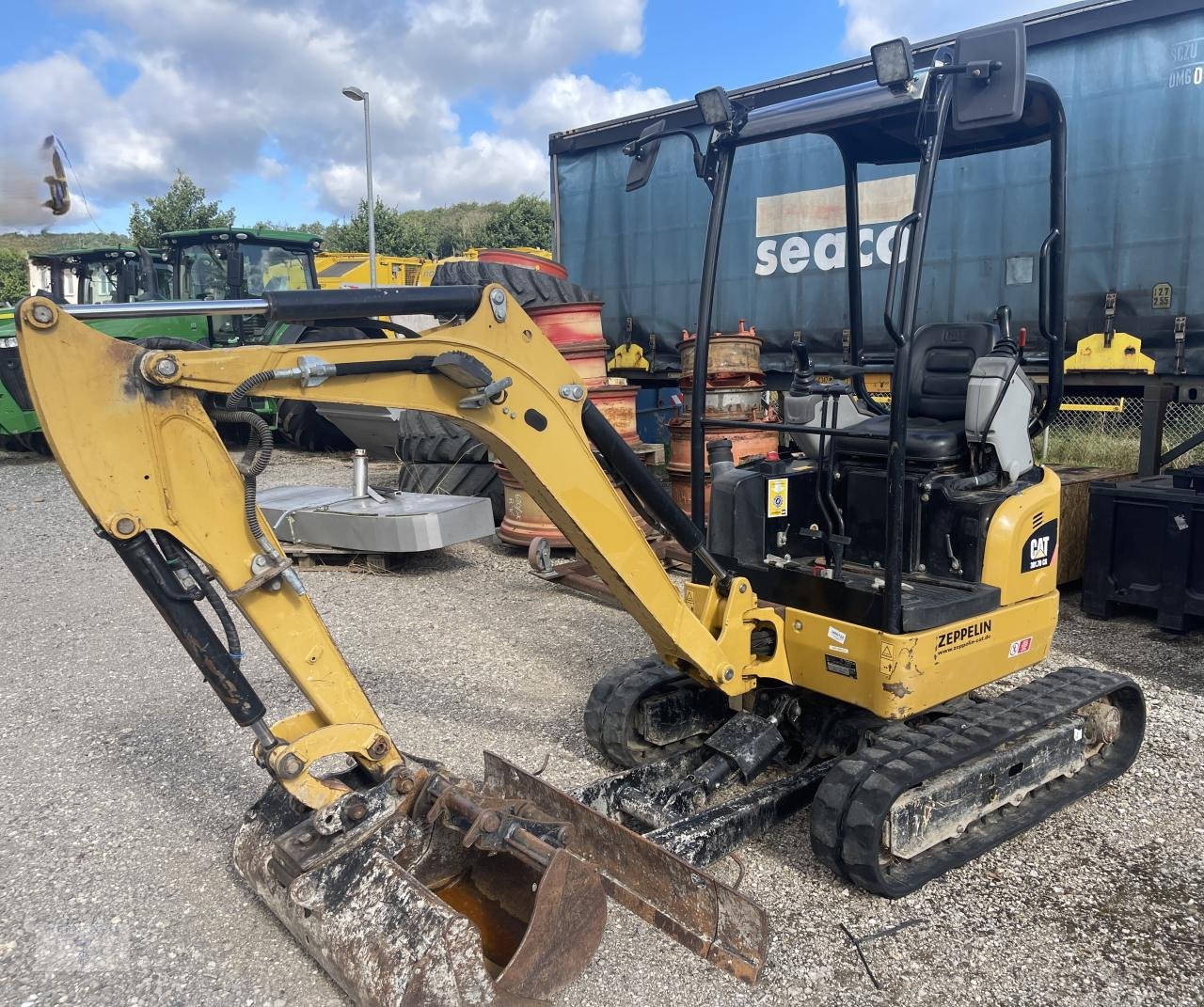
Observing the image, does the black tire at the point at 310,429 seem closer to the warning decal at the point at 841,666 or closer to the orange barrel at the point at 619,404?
the orange barrel at the point at 619,404

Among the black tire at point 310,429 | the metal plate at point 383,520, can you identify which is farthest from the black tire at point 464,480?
the black tire at point 310,429

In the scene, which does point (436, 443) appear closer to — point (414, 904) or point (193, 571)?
point (193, 571)

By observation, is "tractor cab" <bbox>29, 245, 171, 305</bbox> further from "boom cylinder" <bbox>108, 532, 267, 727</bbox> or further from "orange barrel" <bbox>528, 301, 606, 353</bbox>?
"boom cylinder" <bbox>108, 532, 267, 727</bbox>

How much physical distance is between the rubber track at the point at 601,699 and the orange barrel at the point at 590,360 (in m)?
4.43

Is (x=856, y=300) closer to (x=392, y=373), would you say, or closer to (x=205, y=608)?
(x=392, y=373)

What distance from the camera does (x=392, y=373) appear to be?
9.82 ft

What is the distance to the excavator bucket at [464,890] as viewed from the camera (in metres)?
2.61

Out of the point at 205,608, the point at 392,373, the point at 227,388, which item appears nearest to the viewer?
the point at 227,388

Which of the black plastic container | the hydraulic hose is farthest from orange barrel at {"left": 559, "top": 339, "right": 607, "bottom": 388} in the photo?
the hydraulic hose

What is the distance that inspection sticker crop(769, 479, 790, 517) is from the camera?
13.4 ft

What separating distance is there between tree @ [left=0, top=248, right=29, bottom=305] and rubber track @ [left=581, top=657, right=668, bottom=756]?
3071cm

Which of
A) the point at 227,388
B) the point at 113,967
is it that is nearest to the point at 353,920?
the point at 113,967

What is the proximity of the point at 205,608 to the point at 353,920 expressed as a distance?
531 centimetres

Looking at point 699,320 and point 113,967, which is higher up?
point 699,320
